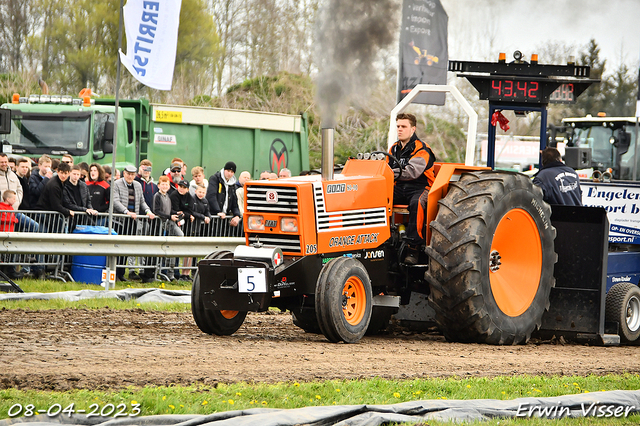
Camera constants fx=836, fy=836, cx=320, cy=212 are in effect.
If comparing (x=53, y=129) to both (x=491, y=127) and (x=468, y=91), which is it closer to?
(x=491, y=127)

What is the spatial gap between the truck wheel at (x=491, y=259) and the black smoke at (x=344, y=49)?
1.82 m

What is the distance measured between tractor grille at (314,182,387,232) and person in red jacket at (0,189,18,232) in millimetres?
6592

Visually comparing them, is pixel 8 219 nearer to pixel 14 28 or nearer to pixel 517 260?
pixel 517 260

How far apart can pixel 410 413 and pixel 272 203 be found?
326 cm

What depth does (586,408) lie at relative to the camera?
566 centimetres

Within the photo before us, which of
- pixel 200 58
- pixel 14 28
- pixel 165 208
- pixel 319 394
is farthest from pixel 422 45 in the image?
pixel 14 28

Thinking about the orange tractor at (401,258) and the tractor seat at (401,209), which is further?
the tractor seat at (401,209)

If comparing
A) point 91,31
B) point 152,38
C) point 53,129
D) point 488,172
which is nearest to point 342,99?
point 488,172

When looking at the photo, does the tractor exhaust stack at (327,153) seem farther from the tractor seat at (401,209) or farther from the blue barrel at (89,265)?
the blue barrel at (89,265)

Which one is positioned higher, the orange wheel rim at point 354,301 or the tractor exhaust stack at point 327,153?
the tractor exhaust stack at point 327,153

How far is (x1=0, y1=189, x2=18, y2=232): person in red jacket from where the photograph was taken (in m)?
12.6

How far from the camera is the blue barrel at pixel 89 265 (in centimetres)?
1252

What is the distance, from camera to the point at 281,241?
Answer: 7961 mm

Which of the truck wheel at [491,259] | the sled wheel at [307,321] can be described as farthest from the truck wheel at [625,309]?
the sled wheel at [307,321]
